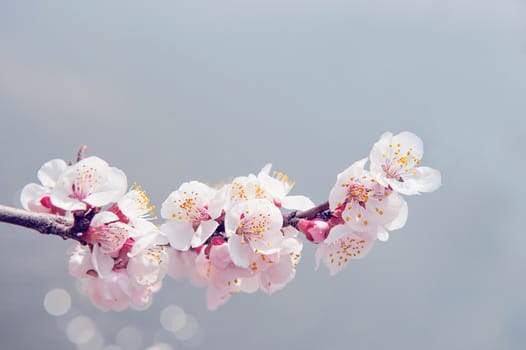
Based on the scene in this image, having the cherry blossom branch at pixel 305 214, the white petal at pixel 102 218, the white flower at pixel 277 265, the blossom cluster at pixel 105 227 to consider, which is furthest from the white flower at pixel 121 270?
the cherry blossom branch at pixel 305 214

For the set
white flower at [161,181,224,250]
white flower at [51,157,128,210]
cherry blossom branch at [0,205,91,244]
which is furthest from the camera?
white flower at [161,181,224,250]

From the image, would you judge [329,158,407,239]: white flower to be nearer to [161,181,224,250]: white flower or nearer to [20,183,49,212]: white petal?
[161,181,224,250]: white flower

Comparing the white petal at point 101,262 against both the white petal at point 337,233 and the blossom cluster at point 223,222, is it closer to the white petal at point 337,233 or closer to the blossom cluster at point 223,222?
the blossom cluster at point 223,222

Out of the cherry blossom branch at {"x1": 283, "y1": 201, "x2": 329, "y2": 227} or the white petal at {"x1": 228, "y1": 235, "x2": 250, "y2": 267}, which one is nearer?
the white petal at {"x1": 228, "y1": 235, "x2": 250, "y2": 267}

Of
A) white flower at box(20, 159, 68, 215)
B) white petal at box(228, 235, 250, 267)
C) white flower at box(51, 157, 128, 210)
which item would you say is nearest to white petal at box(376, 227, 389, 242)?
white petal at box(228, 235, 250, 267)

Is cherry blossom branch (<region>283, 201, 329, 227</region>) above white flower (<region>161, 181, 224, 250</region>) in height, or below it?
below

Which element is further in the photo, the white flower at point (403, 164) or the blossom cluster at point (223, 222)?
the white flower at point (403, 164)

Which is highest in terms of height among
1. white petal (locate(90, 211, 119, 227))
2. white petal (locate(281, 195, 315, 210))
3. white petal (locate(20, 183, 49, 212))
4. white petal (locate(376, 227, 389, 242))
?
white petal (locate(20, 183, 49, 212))

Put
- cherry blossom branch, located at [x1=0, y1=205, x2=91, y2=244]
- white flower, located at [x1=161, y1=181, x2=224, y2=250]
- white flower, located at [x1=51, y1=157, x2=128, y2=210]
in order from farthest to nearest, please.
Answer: white flower, located at [x1=161, y1=181, x2=224, y2=250] < white flower, located at [x1=51, y1=157, x2=128, y2=210] < cherry blossom branch, located at [x1=0, y1=205, x2=91, y2=244]

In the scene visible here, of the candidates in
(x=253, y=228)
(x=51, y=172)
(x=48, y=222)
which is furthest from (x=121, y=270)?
(x=253, y=228)
